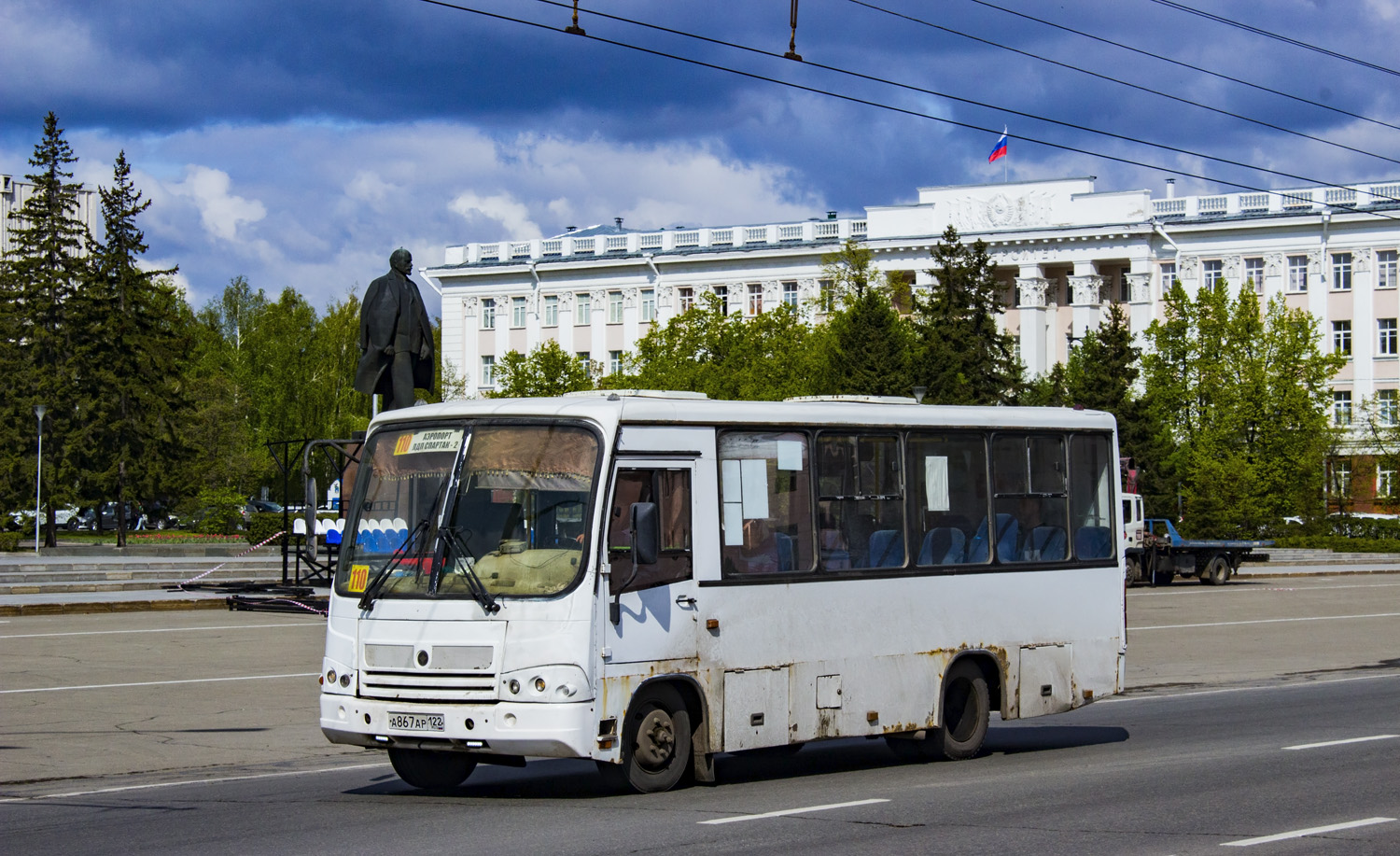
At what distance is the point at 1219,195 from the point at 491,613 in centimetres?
8658

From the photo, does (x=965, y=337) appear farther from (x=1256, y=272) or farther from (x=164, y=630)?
(x=164, y=630)

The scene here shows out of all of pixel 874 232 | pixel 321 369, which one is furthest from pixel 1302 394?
pixel 321 369

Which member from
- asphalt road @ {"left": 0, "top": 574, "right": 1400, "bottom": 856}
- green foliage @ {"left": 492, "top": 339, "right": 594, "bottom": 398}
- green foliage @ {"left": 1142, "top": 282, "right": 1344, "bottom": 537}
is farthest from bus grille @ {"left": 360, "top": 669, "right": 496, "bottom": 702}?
green foliage @ {"left": 492, "top": 339, "right": 594, "bottom": 398}

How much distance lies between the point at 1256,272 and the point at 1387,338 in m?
7.24

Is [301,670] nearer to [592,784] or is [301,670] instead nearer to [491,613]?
[592,784]

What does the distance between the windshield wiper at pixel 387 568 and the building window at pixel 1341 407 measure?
249ft

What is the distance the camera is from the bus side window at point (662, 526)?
1036 cm

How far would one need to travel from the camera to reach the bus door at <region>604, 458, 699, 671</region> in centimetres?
1032

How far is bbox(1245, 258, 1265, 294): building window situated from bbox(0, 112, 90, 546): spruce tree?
58.1 m

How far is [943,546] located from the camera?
41.6 ft

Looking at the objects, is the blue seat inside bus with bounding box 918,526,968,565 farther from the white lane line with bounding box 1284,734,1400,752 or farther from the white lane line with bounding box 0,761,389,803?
the white lane line with bounding box 0,761,389,803

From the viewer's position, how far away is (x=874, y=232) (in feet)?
319

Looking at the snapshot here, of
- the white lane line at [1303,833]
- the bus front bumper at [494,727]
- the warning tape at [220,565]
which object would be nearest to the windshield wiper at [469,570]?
the bus front bumper at [494,727]

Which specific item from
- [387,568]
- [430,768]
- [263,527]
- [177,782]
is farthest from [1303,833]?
[263,527]
